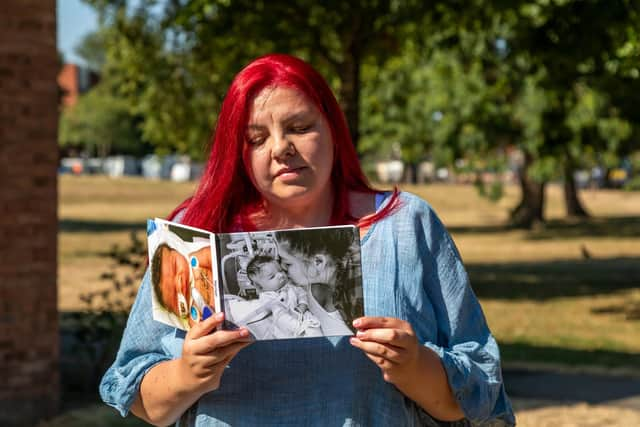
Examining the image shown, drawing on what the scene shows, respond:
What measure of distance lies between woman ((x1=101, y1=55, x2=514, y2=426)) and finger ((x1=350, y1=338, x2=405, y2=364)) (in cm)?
5

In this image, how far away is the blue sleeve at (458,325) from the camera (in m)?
2.44

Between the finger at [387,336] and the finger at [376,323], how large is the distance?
11 millimetres

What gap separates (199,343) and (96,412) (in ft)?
19.7

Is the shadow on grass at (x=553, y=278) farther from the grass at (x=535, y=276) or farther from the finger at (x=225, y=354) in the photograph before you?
the finger at (x=225, y=354)

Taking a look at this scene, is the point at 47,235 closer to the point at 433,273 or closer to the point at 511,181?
the point at 433,273

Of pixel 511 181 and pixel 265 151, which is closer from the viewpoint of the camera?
pixel 265 151

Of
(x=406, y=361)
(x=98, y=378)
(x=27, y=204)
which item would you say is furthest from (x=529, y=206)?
(x=406, y=361)

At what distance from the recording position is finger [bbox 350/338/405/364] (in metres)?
2.23

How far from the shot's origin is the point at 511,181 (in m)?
88.1

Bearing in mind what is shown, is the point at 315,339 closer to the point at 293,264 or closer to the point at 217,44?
the point at 293,264

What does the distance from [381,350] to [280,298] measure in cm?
22

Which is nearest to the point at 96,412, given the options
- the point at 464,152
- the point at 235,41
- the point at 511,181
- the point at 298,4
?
the point at 298,4

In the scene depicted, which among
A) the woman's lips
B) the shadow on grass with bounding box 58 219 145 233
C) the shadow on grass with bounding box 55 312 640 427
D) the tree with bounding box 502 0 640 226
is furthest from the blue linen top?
the shadow on grass with bounding box 58 219 145 233

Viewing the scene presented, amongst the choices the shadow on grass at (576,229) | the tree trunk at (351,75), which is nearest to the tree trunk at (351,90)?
the tree trunk at (351,75)
